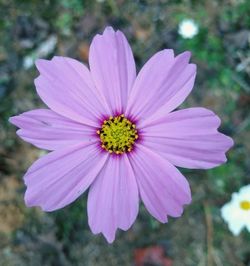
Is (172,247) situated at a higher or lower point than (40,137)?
lower

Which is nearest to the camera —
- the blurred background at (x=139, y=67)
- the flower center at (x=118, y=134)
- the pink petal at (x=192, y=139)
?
the pink petal at (x=192, y=139)

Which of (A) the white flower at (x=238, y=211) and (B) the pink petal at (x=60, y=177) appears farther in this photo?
(A) the white flower at (x=238, y=211)

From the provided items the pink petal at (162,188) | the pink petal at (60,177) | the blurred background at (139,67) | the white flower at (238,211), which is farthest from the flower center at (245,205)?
the pink petal at (60,177)

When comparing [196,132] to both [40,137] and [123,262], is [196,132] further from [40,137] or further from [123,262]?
[123,262]

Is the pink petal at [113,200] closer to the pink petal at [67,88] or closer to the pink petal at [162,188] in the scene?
the pink petal at [162,188]

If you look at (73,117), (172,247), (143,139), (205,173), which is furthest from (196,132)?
(172,247)

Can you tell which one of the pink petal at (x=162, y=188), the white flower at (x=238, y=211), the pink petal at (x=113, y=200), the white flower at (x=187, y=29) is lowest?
the white flower at (x=238, y=211)

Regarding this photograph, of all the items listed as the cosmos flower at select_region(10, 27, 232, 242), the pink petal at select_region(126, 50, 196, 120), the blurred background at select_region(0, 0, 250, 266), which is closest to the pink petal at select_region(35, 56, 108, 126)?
the cosmos flower at select_region(10, 27, 232, 242)
